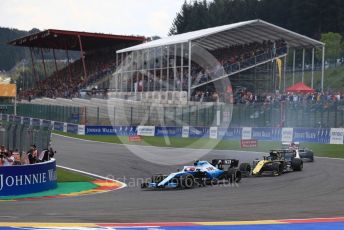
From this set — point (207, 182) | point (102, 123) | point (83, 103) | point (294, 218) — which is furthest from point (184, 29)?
point (294, 218)

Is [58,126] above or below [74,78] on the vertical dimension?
below

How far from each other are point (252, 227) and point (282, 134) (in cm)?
2964

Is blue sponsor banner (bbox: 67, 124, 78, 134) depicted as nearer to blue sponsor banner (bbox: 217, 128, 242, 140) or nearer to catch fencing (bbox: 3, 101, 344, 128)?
catch fencing (bbox: 3, 101, 344, 128)

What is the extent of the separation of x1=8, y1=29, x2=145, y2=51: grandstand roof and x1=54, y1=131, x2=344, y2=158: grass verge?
25.4m

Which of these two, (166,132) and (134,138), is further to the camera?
(166,132)

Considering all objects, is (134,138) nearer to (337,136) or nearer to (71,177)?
(337,136)

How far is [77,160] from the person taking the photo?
3238 cm

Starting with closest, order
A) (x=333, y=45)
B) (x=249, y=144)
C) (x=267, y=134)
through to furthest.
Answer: (x=249, y=144)
(x=267, y=134)
(x=333, y=45)

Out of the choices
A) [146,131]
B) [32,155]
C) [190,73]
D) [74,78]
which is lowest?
[32,155]

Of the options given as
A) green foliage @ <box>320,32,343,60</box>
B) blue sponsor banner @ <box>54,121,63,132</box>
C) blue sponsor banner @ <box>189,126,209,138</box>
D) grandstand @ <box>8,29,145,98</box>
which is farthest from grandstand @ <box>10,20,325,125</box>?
green foliage @ <box>320,32,343,60</box>

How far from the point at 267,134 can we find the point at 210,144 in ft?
13.1

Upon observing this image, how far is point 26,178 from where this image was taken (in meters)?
20.9

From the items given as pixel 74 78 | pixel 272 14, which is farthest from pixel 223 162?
pixel 272 14

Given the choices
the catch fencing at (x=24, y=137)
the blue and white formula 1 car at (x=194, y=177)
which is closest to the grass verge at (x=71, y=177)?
the catch fencing at (x=24, y=137)
